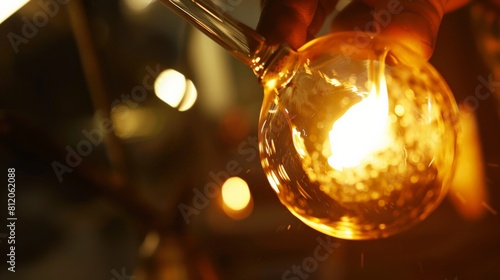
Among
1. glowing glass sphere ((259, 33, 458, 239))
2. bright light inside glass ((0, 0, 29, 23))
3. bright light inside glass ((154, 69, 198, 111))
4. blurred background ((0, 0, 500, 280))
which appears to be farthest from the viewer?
bright light inside glass ((154, 69, 198, 111))

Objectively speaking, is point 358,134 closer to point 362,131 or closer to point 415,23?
point 362,131

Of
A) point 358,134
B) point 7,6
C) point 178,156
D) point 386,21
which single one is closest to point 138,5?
Result: point 178,156

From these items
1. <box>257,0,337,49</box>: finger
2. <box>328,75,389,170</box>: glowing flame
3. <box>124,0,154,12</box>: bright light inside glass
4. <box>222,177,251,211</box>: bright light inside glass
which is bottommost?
<box>328,75,389,170</box>: glowing flame

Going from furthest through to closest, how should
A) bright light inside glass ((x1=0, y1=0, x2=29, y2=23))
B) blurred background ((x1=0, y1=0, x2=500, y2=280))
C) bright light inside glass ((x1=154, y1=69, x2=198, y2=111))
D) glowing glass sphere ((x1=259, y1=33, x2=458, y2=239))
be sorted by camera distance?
bright light inside glass ((x1=154, y1=69, x2=198, y2=111)) < blurred background ((x1=0, y1=0, x2=500, y2=280)) < bright light inside glass ((x1=0, y1=0, x2=29, y2=23)) < glowing glass sphere ((x1=259, y1=33, x2=458, y2=239))

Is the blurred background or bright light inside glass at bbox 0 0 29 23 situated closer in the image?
bright light inside glass at bbox 0 0 29 23

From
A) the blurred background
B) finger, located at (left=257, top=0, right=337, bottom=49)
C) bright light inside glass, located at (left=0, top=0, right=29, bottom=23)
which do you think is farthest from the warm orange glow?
bright light inside glass, located at (left=0, top=0, right=29, bottom=23)

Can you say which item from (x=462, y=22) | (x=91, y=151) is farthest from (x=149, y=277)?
(x=462, y=22)

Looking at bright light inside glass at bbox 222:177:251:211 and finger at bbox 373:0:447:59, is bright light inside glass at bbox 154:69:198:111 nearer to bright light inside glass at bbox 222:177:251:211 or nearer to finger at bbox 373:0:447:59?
bright light inside glass at bbox 222:177:251:211

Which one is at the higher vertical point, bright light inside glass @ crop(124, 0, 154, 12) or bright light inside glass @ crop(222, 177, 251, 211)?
bright light inside glass @ crop(124, 0, 154, 12)

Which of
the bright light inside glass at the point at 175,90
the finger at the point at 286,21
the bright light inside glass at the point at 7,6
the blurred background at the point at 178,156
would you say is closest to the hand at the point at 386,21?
the finger at the point at 286,21
